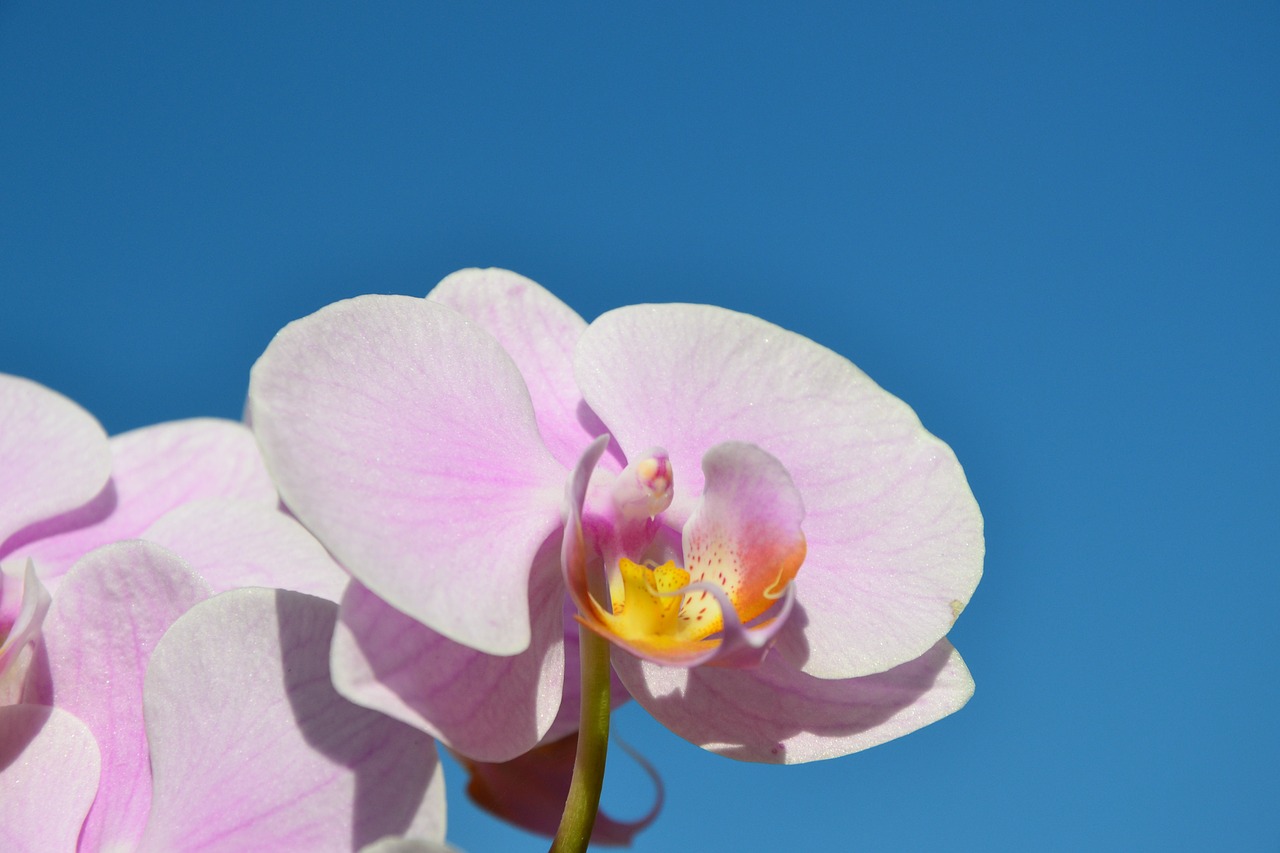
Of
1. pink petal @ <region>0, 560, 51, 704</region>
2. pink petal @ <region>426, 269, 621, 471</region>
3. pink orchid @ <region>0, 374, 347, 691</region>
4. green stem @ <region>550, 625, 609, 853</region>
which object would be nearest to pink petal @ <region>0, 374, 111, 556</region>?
pink orchid @ <region>0, 374, 347, 691</region>

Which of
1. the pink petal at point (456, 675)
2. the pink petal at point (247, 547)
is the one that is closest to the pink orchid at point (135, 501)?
the pink petal at point (247, 547)

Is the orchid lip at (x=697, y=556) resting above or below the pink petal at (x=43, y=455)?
above

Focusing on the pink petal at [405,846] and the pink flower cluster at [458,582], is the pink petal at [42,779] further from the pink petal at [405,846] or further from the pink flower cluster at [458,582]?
the pink petal at [405,846]

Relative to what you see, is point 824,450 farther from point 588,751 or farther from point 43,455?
point 43,455

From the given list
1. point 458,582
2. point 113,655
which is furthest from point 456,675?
point 113,655

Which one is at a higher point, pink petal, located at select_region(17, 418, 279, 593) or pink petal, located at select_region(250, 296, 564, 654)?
pink petal, located at select_region(250, 296, 564, 654)

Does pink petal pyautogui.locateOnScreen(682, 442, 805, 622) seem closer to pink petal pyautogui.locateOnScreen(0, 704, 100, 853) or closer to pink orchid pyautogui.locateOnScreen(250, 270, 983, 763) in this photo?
pink orchid pyautogui.locateOnScreen(250, 270, 983, 763)
